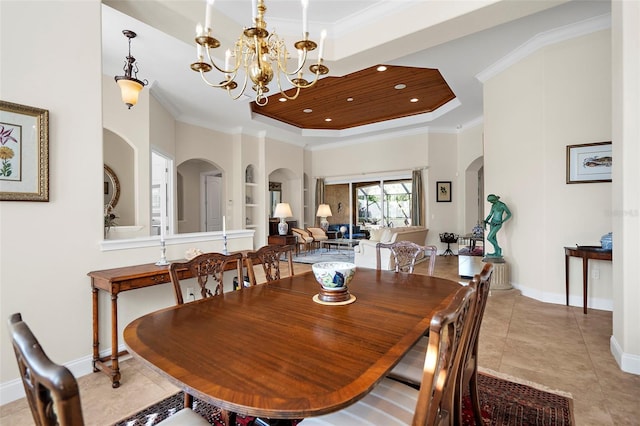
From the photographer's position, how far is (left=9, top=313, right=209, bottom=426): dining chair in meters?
0.57

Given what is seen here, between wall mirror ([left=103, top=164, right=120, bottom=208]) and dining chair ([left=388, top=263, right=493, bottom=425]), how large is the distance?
5316 mm

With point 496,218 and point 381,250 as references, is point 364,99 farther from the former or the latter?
point 496,218

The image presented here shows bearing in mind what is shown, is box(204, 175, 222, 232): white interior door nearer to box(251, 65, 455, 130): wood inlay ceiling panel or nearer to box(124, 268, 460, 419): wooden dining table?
box(251, 65, 455, 130): wood inlay ceiling panel

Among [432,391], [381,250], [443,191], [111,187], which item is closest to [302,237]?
[381,250]

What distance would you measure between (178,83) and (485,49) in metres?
4.39

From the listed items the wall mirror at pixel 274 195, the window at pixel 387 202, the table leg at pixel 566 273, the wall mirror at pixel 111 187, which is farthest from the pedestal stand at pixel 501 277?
the wall mirror at pixel 274 195

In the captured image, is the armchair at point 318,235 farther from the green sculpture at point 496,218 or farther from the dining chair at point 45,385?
the dining chair at point 45,385

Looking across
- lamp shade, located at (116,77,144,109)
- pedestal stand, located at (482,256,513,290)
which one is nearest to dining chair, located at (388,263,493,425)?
pedestal stand, located at (482,256,513,290)

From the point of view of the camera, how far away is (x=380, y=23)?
3184mm

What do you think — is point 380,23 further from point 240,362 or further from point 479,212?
point 479,212

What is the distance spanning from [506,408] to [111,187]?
19.8ft

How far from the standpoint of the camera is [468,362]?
1.51 meters

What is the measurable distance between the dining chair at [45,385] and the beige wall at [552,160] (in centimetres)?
473

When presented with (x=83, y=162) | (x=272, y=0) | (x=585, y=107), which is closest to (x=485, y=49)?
(x=585, y=107)
